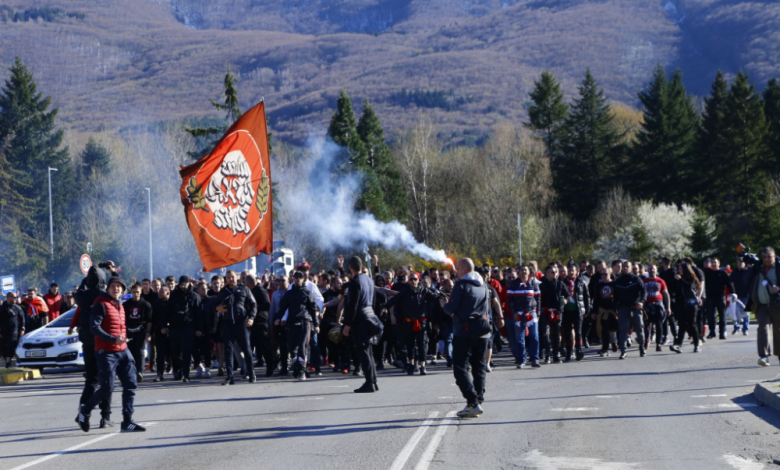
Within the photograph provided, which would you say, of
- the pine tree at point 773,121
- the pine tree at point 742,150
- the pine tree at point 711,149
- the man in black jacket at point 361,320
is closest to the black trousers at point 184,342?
the man in black jacket at point 361,320

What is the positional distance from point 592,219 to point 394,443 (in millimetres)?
60700

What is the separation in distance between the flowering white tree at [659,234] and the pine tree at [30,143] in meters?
45.1

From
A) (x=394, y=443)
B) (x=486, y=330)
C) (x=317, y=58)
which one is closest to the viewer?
(x=394, y=443)

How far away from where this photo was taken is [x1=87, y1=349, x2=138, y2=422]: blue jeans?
34.5ft

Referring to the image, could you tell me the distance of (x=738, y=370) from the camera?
14789mm

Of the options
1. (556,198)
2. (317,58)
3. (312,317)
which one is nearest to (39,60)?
(317,58)

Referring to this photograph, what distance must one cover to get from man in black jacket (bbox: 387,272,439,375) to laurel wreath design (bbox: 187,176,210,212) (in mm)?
3897

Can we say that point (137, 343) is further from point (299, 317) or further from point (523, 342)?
point (523, 342)

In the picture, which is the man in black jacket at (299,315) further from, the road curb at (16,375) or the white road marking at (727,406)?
the white road marking at (727,406)

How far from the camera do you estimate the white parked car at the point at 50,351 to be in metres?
20.2

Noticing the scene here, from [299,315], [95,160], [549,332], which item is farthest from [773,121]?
[299,315]

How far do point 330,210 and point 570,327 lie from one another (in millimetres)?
45054

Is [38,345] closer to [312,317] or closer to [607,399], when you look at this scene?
[312,317]

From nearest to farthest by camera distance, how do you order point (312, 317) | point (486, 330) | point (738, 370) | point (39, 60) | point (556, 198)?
point (486, 330), point (738, 370), point (312, 317), point (556, 198), point (39, 60)
